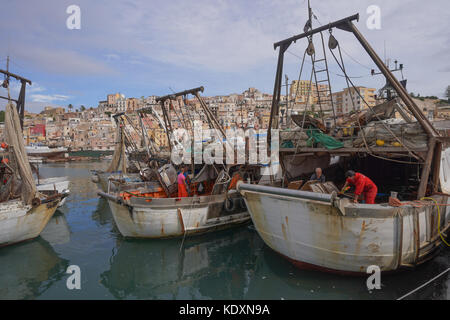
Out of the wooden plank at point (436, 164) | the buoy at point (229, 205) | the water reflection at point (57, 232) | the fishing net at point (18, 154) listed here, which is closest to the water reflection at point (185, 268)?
the buoy at point (229, 205)

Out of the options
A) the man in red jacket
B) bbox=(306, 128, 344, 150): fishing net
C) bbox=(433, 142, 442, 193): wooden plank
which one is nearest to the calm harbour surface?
the man in red jacket

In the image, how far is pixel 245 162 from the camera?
399 inches

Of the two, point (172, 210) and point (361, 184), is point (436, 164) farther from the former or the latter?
point (172, 210)

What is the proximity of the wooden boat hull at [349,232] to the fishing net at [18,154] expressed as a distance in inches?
306

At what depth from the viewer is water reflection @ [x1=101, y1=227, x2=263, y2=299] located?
21.2 ft

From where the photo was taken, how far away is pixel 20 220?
8984 millimetres

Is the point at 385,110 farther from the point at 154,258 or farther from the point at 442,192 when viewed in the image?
the point at 154,258

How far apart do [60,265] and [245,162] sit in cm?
676

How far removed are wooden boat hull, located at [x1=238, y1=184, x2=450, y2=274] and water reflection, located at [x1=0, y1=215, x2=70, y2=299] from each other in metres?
6.01

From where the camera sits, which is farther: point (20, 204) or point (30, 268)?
point (20, 204)

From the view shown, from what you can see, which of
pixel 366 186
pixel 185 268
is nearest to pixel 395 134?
pixel 366 186

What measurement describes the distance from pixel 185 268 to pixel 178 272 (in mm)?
260

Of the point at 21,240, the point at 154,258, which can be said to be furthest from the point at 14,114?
the point at 154,258
